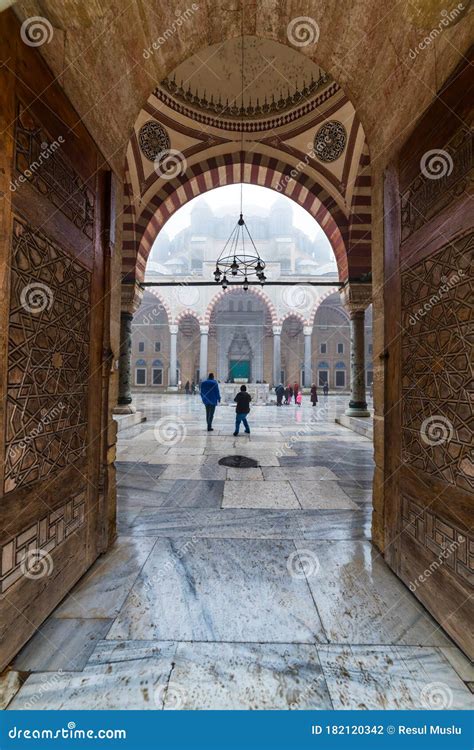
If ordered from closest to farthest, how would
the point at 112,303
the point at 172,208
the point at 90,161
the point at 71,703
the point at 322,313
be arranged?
the point at 71,703, the point at 90,161, the point at 112,303, the point at 172,208, the point at 322,313

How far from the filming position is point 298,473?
393 centimetres

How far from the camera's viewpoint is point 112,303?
87.0 inches

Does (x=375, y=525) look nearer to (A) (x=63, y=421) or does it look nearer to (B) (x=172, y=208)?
(A) (x=63, y=421)

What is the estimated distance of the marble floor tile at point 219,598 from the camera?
1.45m

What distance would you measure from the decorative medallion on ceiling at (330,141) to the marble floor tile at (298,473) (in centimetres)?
660

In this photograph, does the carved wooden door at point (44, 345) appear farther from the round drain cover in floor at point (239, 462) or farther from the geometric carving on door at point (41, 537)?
the round drain cover in floor at point (239, 462)

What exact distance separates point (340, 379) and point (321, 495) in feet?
83.5

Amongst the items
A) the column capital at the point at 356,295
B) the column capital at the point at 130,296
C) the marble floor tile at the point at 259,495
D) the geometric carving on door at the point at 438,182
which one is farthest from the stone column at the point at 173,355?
the geometric carving on door at the point at 438,182

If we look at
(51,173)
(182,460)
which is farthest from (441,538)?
(182,460)

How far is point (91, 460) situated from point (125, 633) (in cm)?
95

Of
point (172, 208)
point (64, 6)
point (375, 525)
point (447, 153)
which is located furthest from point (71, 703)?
point (172, 208)

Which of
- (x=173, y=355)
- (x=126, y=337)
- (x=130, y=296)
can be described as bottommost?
(x=126, y=337)

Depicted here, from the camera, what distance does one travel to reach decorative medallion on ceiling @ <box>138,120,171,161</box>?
6478mm

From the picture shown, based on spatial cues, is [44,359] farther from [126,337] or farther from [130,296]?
[126,337]
